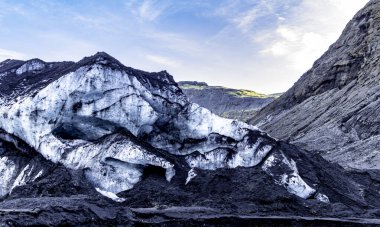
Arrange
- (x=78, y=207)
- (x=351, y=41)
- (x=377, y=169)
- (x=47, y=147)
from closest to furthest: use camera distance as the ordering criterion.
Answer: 1. (x=78, y=207)
2. (x=47, y=147)
3. (x=377, y=169)
4. (x=351, y=41)

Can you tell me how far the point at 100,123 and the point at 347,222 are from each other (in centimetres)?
1484

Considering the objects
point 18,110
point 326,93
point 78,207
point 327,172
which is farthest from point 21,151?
point 326,93

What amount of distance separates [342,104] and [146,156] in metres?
32.0

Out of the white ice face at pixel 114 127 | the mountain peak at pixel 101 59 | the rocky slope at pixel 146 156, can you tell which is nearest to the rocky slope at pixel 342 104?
the rocky slope at pixel 146 156

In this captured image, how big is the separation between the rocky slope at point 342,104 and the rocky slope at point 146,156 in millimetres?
9694

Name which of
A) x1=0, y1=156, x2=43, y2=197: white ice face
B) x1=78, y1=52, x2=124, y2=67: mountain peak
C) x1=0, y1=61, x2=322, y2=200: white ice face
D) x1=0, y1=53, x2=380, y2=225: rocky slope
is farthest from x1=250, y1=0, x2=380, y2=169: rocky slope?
x1=0, y1=156, x2=43, y2=197: white ice face

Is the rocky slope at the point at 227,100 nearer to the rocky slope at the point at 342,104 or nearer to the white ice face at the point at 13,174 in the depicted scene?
the rocky slope at the point at 342,104

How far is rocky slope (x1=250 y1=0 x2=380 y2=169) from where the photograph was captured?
1596 inches

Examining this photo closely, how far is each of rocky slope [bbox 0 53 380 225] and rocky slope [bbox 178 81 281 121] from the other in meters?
73.5

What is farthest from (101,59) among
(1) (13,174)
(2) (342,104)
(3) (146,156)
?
(2) (342,104)

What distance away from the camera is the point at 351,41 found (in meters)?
61.7

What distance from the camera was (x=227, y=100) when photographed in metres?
118

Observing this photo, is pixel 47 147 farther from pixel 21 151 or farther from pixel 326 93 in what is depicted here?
pixel 326 93

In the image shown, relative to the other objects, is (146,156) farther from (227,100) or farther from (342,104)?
(227,100)
